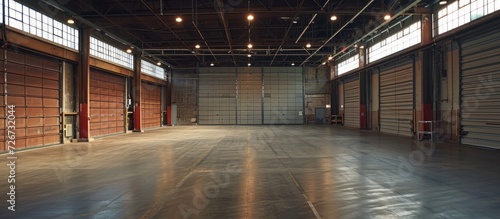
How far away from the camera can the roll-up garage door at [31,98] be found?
47.7 ft

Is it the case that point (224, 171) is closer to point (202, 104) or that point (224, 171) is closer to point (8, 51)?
point (8, 51)

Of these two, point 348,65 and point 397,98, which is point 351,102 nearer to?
point 348,65

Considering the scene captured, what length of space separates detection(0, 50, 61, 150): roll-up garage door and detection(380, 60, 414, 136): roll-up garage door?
74.6 feet

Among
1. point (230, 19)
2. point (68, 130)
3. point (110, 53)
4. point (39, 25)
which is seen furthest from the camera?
point (110, 53)

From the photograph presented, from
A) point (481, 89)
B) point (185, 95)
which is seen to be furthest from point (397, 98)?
point (185, 95)

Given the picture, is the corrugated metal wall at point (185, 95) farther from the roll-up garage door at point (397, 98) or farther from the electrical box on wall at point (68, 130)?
the roll-up garage door at point (397, 98)

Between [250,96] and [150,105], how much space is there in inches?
523

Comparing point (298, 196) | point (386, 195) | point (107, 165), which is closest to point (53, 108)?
point (107, 165)

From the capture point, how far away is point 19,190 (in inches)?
288

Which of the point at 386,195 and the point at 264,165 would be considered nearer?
the point at 386,195

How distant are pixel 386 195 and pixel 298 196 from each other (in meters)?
1.91

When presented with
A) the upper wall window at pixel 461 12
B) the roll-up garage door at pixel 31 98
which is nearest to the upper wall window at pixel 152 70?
the roll-up garage door at pixel 31 98

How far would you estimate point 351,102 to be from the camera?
110 feet

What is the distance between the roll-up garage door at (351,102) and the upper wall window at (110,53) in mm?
22652
